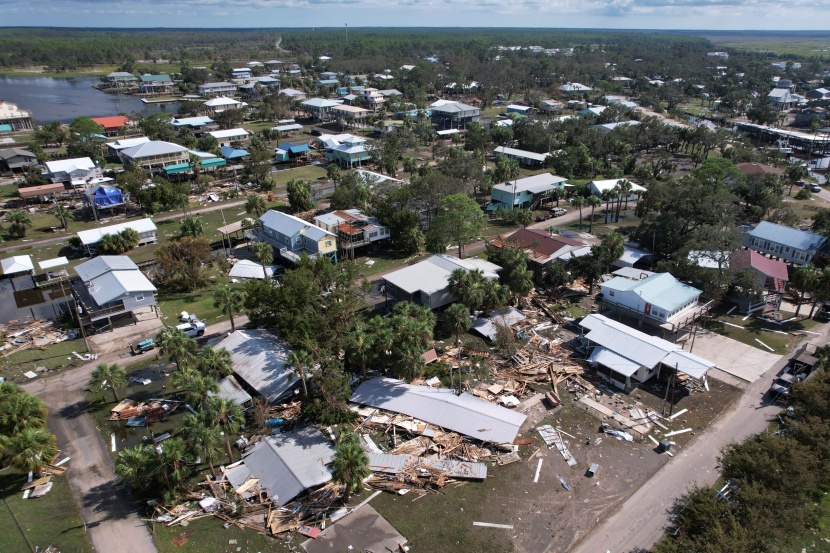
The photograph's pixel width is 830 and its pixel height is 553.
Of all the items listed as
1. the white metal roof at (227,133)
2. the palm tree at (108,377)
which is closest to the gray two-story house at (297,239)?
the palm tree at (108,377)

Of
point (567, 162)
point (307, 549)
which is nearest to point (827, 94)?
point (567, 162)

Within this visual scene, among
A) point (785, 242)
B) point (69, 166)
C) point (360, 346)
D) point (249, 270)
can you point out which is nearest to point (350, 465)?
point (360, 346)

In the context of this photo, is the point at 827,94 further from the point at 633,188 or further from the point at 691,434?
the point at 691,434

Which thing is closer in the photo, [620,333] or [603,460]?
[603,460]

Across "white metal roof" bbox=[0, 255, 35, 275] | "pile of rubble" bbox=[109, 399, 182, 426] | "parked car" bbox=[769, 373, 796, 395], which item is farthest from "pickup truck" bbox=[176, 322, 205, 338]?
"parked car" bbox=[769, 373, 796, 395]

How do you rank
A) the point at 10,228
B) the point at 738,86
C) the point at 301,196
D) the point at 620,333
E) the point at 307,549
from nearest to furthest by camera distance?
the point at 307,549
the point at 620,333
the point at 10,228
the point at 301,196
the point at 738,86

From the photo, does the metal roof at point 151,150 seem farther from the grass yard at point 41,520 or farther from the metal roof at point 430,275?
the grass yard at point 41,520

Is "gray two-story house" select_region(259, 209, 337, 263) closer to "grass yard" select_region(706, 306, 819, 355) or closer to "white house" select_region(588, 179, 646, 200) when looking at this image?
"grass yard" select_region(706, 306, 819, 355)
